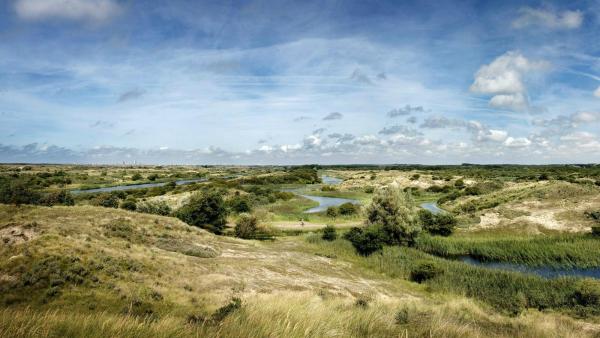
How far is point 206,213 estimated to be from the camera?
167 ft

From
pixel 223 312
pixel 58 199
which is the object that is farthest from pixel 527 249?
pixel 58 199

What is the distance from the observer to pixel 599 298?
21.2 meters

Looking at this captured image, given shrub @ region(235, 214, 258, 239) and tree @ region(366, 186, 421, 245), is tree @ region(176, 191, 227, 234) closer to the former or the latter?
shrub @ region(235, 214, 258, 239)

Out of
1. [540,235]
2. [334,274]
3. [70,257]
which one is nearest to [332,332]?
[70,257]

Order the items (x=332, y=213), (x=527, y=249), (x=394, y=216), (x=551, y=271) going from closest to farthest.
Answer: (x=551, y=271) → (x=527, y=249) → (x=394, y=216) → (x=332, y=213)

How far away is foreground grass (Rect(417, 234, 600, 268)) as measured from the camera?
3581cm

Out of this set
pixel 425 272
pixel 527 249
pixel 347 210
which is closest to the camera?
pixel 425 272

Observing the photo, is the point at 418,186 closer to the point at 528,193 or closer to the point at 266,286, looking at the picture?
the point at 528,193

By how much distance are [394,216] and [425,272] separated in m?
13.3

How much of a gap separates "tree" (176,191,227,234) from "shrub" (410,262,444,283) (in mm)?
29409

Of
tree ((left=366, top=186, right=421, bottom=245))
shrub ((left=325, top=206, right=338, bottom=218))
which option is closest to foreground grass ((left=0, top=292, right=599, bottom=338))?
tree ((left=366, top=186, right=421, bottom=245))

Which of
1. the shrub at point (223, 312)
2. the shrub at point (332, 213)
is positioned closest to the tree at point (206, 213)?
the shrub at point (332, 213)

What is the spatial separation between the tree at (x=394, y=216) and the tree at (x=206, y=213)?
21809mm

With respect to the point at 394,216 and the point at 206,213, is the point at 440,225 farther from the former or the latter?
the point at 206,213
